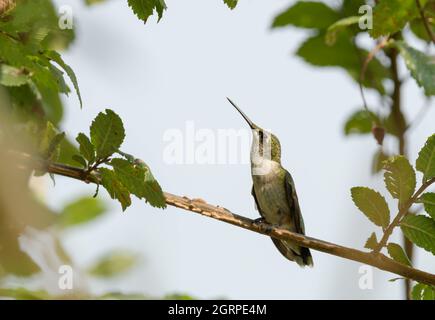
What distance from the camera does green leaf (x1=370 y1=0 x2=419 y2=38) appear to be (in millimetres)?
4102

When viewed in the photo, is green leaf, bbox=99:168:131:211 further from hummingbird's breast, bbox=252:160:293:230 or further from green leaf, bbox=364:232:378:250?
hummingbird's breast, bbox=252:160:293:230

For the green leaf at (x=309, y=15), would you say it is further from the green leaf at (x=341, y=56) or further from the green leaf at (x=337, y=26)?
the green leaf at (x=337, y=26)

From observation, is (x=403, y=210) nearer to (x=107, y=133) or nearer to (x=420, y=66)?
(x=107, y=133)

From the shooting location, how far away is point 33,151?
3031 millimetres

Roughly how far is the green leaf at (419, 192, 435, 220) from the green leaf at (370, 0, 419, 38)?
1.35 meters

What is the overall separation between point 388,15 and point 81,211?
216 cm

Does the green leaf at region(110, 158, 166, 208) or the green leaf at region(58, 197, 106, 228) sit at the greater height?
the green leaf at region(58, 197, 106, 228)

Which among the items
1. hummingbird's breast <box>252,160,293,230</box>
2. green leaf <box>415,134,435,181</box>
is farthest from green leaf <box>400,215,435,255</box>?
hummingbird's breast <box>252,160,293,230</box>

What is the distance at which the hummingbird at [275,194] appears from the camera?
22.2 feet

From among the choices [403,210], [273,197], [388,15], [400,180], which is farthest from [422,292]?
[273,197]

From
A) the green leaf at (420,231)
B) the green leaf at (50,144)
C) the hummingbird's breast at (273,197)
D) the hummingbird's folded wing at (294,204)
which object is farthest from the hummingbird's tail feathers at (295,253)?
the green leaf at (50,144)

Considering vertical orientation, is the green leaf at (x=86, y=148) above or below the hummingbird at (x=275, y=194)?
below

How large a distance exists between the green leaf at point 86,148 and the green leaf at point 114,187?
Answer: 0.23ft
